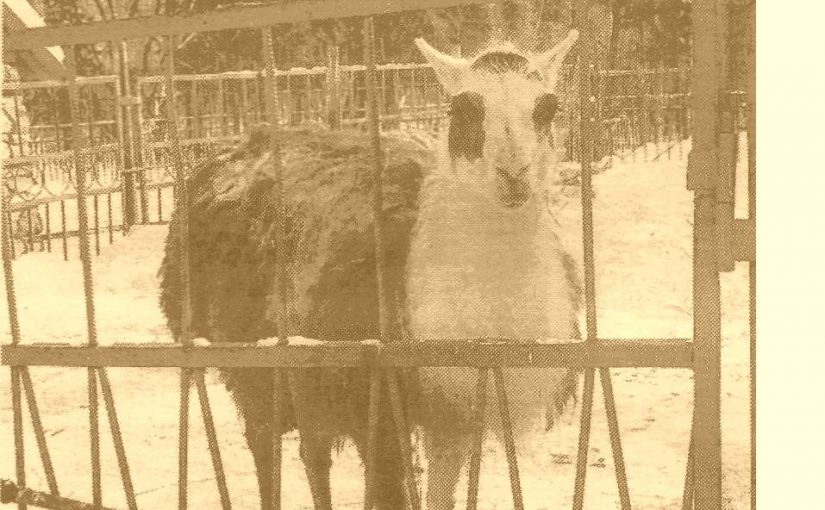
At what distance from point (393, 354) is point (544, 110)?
1.14m

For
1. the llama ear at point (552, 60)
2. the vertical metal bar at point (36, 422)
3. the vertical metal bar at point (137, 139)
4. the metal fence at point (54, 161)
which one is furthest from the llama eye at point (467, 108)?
the metal fence at point (54, 161)

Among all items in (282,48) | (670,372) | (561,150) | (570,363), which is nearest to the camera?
(570,363)

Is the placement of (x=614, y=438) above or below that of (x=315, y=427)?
above

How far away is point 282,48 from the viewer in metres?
6.95

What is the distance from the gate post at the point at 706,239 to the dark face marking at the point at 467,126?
1.06 metres

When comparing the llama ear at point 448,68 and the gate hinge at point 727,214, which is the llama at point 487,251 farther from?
the gate hinge at point 727,214

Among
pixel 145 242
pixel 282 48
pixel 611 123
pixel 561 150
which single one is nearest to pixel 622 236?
pixel 611 123

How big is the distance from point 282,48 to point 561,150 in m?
3.66

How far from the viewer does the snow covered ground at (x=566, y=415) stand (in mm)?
4402

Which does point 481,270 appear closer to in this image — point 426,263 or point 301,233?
point 426,263

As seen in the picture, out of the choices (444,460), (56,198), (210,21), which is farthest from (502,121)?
(56,198)

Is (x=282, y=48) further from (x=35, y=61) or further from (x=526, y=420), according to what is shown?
(x=526, y=420)

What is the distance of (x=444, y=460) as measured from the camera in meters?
3.42

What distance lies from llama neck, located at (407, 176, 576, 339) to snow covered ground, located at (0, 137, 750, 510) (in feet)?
0.93
